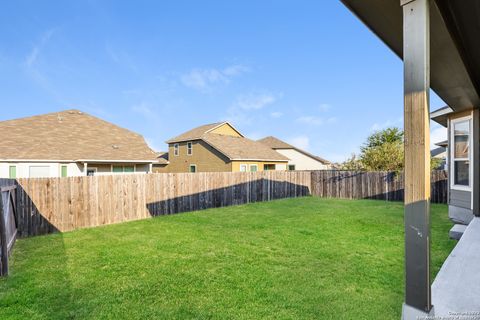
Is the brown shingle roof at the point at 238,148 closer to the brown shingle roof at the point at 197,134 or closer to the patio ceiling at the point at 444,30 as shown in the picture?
the brown shingle roof at the point at 197,134

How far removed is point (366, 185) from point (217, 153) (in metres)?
11.5

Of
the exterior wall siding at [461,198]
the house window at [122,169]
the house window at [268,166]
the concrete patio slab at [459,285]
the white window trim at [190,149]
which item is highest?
the white window trim at [190,149]

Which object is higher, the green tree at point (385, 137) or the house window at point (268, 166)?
the green tree at point (385, 137)

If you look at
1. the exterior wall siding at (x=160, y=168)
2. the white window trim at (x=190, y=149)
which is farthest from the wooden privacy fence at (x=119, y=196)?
the exterior wall siding at (x=160, y=168)

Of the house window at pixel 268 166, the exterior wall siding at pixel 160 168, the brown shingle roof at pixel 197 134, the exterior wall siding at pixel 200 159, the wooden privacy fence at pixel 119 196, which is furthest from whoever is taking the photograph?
the exterior wall siding at pixel 160 168

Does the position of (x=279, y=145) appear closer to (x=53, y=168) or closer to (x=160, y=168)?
(x=160, y=168)

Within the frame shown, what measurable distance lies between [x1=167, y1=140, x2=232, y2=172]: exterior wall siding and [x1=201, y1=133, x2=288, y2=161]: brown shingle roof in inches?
17.6

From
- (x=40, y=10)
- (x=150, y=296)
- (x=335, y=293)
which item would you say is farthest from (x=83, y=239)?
(x=40, y=10)

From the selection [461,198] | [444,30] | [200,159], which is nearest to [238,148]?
[200,159]

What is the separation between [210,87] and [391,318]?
22.3m

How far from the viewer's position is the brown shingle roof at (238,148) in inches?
869

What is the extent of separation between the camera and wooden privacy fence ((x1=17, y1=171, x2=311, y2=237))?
7.32 metres

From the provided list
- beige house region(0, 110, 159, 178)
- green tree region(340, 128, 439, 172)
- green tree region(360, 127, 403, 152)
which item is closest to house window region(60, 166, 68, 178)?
beige house region(0, 110, 159, 178)

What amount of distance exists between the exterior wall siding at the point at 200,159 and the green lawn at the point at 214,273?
14323 mm
